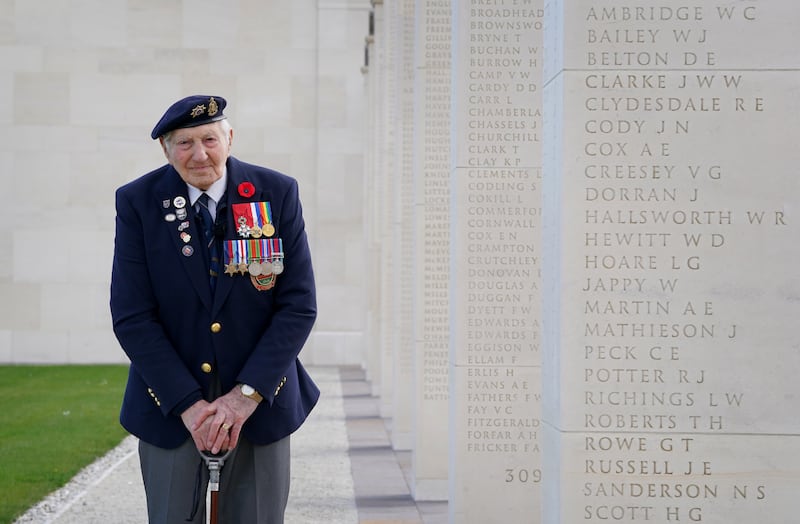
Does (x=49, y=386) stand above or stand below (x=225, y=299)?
below

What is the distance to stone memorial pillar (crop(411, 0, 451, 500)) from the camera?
9.48 meters

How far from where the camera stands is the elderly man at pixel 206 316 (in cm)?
414

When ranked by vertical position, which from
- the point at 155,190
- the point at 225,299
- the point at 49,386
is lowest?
the point at 49,386

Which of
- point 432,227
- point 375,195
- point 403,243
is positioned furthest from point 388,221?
point 432,227

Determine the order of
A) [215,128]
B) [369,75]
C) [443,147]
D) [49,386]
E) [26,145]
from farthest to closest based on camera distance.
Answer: [26,145] < [369,75] < [49,386] < [443,147] < [215,128]

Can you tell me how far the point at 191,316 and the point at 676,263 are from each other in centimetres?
174

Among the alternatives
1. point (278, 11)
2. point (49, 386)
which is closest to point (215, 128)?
point (49, 386)

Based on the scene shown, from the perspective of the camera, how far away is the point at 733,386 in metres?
4.36

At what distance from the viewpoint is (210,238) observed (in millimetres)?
4297

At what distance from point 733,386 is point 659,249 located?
1.83 ft

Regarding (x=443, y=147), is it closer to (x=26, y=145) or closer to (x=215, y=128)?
(x=215, y=128)

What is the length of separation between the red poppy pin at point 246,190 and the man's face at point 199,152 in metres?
0.09

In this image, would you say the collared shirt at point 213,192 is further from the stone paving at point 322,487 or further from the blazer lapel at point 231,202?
the stone paving at point 322,487

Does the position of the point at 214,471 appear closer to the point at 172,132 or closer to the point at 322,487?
the point at 172,132
